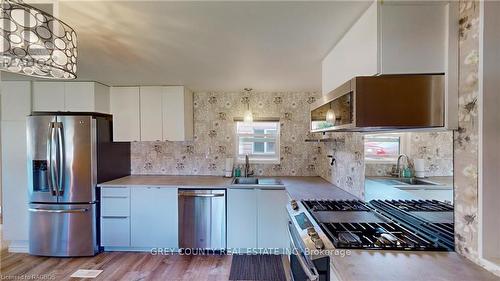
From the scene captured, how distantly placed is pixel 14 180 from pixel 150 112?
6.11 ft

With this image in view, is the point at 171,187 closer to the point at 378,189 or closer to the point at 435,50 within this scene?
the point at 378,189

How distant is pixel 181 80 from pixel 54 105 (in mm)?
1667

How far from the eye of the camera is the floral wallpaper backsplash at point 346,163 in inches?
89.9

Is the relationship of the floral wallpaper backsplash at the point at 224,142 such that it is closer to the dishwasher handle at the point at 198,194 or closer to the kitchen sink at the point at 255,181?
the kitchen sink at the point at 255,181

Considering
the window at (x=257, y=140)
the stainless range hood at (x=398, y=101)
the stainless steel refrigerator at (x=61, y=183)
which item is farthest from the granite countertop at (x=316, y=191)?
the stainless steel refrigerator at (x=61, y=183)

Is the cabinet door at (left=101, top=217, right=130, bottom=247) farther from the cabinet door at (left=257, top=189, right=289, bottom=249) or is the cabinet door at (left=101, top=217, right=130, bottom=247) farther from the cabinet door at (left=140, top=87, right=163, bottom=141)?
the cabinet door at (left=257, top=189, right=289, bottom=249)

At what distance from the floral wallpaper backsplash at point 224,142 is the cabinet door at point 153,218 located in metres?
0.81

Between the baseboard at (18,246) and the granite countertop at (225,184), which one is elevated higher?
the granite countertop at (225,184)

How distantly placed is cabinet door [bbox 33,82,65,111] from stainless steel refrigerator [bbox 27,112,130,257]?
181mm

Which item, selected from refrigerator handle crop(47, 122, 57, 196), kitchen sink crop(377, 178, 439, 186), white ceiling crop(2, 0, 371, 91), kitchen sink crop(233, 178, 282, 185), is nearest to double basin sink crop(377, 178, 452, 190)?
kitchen sink crop(377, 178, 439, 186)

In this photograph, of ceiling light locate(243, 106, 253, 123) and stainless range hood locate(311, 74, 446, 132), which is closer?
stainless range hood locate(311, 74, 446, 132)

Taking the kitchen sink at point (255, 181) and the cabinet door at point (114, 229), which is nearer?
the cabinet door at point (114, 229)

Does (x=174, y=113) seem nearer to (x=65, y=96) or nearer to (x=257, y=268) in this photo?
(x=65, y=96)

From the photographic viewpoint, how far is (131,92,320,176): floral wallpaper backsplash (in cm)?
399
